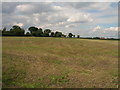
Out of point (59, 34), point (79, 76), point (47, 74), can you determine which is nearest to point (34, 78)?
point (47, 74)

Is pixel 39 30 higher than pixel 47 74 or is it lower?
higher

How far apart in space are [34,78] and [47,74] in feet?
3.30

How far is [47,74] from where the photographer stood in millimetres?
8727

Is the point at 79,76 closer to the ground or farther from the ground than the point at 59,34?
closer to the ground

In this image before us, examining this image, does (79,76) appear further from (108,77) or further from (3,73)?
(3,73)

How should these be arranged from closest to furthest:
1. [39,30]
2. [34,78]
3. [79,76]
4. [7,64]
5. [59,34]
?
[34,78]
[79,76]
[7,64]
[39,30]
[59,34]

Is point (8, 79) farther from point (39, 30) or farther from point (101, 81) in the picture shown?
point (39, 30)

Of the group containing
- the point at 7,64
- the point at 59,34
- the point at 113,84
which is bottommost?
the point at 113,84

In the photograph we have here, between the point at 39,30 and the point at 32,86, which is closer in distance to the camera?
the point at 32,86

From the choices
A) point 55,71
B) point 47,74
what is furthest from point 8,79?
point 55,71

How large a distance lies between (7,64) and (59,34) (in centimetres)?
6756

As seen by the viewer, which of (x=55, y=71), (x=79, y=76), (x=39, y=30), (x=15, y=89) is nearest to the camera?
(x=15, y=89)

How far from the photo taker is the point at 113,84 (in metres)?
7.40

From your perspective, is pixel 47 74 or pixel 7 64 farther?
pixel 7 64
